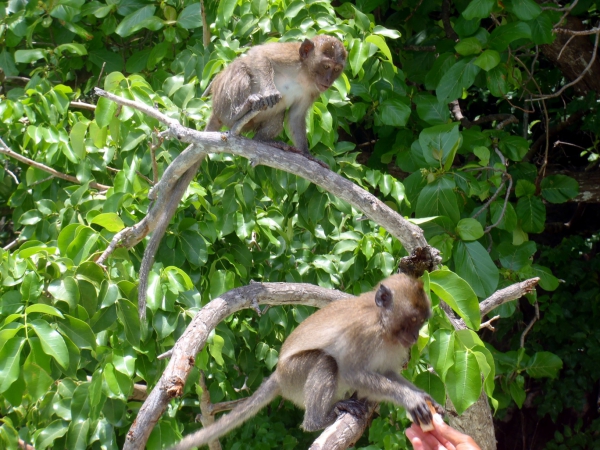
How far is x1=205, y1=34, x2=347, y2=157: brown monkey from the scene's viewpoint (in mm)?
4938

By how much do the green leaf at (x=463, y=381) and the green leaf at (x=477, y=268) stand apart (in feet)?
3.73

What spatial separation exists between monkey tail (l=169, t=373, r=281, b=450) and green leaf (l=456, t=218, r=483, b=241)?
1.44m

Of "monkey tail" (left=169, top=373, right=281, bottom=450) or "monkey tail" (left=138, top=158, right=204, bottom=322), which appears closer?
"monkey tail" (left=169, top=373, right=281, bottom=450)

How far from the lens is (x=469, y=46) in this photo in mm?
5566

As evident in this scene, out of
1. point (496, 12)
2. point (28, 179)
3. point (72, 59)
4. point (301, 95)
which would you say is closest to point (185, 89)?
point (301, 95)

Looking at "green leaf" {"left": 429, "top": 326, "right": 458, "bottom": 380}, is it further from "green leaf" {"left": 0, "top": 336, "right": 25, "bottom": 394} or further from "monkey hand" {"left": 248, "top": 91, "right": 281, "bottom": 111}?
"monkey hand" {"left": 248, "top": 91, "right": 281, "bottom": 111}

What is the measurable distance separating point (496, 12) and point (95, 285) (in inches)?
158

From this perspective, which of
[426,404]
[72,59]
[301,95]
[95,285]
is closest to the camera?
[426,404]

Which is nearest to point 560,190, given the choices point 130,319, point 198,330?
point 198,330

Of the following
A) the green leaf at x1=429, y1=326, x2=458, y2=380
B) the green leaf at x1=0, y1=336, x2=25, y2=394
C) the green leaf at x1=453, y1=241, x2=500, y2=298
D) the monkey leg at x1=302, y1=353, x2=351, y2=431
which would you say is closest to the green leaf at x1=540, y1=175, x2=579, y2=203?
the green leaf at x1=453, y1=241, x2=500, y2=298

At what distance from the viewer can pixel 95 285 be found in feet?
12.6

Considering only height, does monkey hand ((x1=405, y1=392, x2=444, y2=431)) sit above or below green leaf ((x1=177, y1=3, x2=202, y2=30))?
below

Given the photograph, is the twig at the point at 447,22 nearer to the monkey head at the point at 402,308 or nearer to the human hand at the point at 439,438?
the monkey head at the point at 402,308

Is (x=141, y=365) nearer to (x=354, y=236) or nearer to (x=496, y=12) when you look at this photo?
(x=354, y=236)
